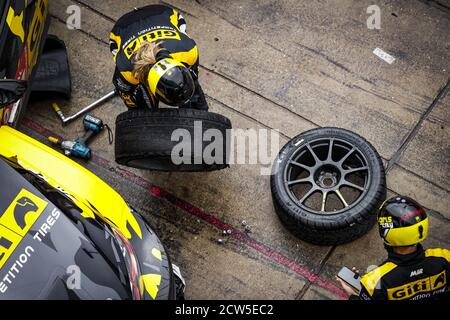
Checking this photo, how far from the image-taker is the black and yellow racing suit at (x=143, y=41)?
5.82 m

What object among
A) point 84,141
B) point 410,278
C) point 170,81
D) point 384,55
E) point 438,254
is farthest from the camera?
point 384,55

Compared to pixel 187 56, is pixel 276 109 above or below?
below

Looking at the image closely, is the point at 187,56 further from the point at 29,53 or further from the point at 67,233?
the point at 67,233

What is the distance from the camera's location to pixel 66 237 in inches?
194

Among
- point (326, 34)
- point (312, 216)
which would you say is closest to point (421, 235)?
point (312, 216)

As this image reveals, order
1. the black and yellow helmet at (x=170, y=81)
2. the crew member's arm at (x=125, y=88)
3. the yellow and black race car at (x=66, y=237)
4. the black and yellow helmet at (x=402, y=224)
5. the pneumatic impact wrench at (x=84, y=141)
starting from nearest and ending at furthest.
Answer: the yellow and black race car at (x=66, y=237), the black and yellow helmet at (x=402, y=224), the black and yellow helmet at (x=170, y=81), the crew member's arm at (x=125, y=88), the pneumatic impact wrench at (x=84, y=141)

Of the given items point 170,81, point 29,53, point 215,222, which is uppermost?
point 170,81

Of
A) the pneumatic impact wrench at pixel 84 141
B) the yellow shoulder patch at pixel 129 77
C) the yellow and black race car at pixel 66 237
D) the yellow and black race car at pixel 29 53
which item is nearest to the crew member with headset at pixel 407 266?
the yellow and black race car at pixel 66 237

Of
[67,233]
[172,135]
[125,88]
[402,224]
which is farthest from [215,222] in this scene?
[402,224]

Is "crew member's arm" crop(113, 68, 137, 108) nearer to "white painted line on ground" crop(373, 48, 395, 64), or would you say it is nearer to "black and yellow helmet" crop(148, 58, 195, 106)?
"black and yellow helmet" crop(148, 58, 195, 106)

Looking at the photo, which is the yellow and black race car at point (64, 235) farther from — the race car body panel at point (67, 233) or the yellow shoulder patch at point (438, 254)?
the yellow shoulder patch at point (438, 254)

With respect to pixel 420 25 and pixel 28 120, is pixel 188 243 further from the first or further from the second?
pixel 420 25

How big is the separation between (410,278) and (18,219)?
111 inches

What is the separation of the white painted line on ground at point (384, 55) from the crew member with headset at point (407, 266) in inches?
93.5
